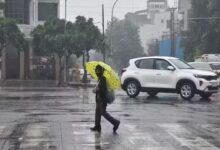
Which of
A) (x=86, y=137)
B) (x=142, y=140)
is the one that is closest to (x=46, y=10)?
(x=86, y=137)

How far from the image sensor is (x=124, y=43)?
9819cm

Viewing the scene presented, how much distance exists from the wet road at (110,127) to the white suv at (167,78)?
2841 mm

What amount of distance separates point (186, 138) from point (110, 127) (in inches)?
96.0

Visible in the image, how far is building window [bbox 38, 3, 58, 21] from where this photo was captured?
61.0 m

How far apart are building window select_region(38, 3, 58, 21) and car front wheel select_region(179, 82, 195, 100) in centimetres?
3781

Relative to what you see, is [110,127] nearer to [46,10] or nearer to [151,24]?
[46,10]

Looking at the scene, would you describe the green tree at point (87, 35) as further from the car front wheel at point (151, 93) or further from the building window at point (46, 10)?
the car front wheel at point (151, 93)

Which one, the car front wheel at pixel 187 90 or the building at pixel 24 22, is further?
the building at pixel 24 22

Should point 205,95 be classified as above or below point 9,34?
below

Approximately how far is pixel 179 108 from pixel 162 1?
14213cm

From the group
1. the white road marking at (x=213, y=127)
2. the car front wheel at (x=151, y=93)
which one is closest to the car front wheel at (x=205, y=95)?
the car front wheel at (x=151, y=93)

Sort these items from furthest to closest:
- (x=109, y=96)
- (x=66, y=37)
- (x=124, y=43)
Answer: (x=124, y=43) < (x=66, y=37) < (x=109, y=96)

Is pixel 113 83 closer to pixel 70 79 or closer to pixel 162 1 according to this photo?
pixel 70 79

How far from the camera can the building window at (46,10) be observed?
61.0 m
